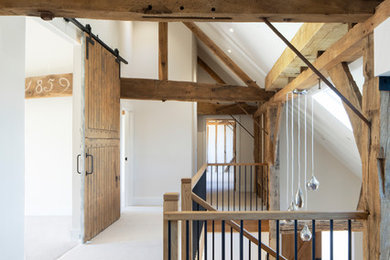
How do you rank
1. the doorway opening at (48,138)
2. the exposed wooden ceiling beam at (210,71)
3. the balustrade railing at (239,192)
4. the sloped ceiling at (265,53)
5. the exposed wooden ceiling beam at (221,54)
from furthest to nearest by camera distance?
the exposed wooden ceiling beam at (210,71) → the exposed wooden ceiling beam at (221,54) → the doorway opening at (48,138) → the balustrade railing at (239,192) → the sloped ceiling at (265,53)

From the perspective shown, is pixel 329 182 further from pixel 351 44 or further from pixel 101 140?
pixel 351 44

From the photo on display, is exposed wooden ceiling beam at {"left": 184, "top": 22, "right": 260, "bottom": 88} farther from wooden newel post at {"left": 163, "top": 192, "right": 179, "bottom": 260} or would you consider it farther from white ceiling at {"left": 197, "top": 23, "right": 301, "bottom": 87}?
wooden newel post at {"left": 163, "top": 192, "right": 179, "bottom": 260}

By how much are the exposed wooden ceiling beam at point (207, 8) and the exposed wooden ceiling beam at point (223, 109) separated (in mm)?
6660

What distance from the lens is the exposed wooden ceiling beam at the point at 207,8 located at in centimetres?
184

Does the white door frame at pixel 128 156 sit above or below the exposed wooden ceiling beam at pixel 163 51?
below

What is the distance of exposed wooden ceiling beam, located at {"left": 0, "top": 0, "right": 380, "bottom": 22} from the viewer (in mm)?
1838

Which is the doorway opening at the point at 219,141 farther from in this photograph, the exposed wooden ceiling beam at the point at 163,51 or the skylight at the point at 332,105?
the skylight at the point at 332,105

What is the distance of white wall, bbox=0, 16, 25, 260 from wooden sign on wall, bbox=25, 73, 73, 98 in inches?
92.6

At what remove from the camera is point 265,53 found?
4191 millimetres

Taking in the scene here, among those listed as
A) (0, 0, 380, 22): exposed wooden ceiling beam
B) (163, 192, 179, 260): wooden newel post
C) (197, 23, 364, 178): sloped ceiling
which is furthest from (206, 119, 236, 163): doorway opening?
(0, 0, 380, 22): exposed wooden ceiling beam

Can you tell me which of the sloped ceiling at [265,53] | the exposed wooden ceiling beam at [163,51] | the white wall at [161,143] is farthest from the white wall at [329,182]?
the exposed wooden ceiling beam at [163,51]

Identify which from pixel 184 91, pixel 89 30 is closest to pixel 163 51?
pixel 184 91

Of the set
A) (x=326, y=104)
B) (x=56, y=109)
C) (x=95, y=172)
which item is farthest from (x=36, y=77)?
(x=326, y=104)

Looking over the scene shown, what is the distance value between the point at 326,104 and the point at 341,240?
4607 mm
